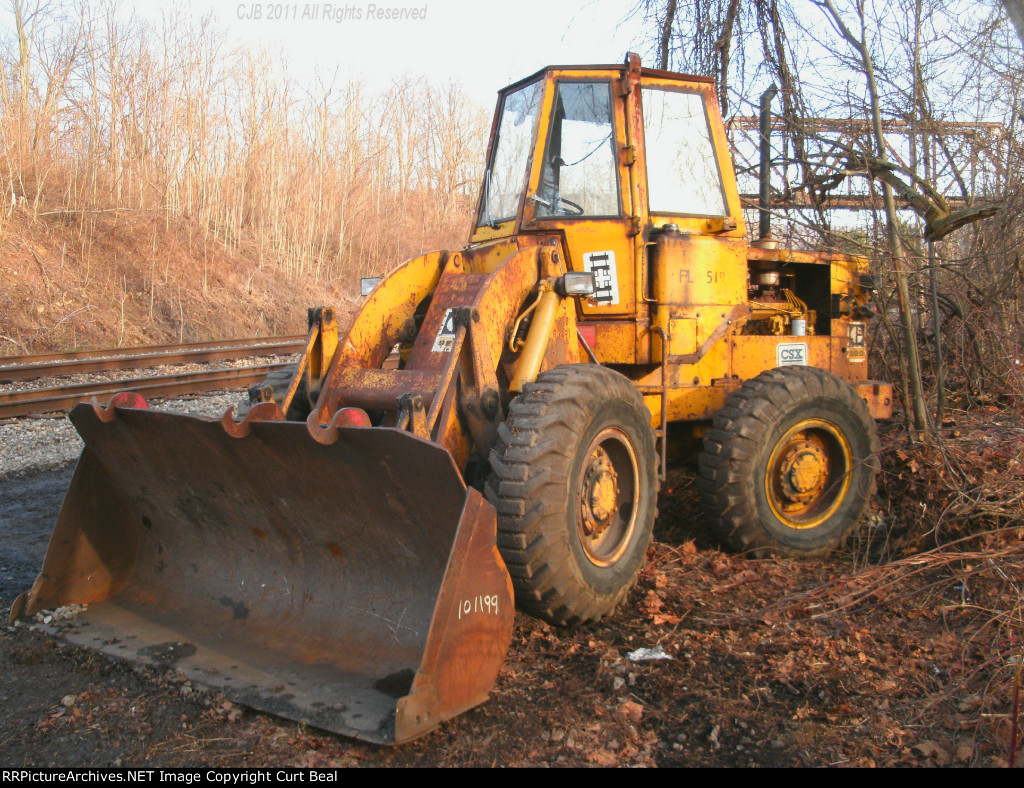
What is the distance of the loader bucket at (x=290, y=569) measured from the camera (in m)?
3.03

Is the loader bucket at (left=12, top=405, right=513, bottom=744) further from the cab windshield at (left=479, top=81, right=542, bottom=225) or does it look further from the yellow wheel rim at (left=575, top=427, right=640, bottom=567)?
the cab windshield at (left=479, top=81, right=542, bottom=225)

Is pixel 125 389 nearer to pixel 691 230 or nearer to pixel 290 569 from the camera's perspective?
pixel 290 569

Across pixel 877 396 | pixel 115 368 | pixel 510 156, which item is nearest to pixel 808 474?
pixel 877 396

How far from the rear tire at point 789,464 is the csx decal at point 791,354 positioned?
1.64 ft

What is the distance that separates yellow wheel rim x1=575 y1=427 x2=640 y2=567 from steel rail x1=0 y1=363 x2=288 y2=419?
4.88 metres

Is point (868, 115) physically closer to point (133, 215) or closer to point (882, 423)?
point (882, 423)

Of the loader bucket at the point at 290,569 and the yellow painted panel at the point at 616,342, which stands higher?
the yellow painted panel at the point at 616,342

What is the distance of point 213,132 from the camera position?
1859 centimetres

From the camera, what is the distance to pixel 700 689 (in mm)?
3361

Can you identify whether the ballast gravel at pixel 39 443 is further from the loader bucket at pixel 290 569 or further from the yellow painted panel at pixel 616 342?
the yellow painted panel at pixel 616 342

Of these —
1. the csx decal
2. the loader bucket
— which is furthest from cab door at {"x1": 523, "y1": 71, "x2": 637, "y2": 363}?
the loader bucket

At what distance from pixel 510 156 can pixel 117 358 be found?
30.1 ft

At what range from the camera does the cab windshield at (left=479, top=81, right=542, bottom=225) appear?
5141mm

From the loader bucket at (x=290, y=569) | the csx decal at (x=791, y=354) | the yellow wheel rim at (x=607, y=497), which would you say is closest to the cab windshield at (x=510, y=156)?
the yellow wheel rim at (x=607, y=497)
